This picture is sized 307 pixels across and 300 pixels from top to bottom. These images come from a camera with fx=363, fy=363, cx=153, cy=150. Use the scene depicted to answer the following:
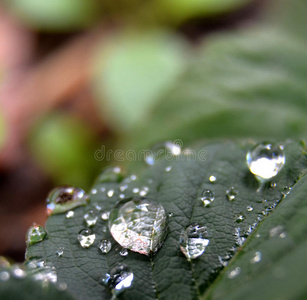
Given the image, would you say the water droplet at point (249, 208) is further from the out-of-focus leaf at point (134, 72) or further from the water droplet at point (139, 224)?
the out-of-focus leaf at point (134, 72)

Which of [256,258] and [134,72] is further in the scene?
[134,72]

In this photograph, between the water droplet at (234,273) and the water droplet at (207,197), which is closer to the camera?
the water droplet at (234,273)

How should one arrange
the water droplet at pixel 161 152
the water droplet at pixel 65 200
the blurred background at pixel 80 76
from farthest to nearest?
the blurred background at pixel 80 76, the water droplet at pixel 161 152, the water droplet at pixel 65 200

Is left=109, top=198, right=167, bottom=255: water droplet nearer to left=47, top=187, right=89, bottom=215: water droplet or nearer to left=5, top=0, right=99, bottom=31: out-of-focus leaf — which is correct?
left=47, top=187, right=89, bottom=215: water droplet

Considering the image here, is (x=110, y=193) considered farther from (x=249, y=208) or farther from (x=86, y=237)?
(x=249, y=208)

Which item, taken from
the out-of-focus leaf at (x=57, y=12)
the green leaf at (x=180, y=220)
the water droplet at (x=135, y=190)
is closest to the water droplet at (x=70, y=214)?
the green leaf at (x=180, y=220)

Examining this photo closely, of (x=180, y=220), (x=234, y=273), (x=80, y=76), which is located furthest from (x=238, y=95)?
(x=80, y=76)

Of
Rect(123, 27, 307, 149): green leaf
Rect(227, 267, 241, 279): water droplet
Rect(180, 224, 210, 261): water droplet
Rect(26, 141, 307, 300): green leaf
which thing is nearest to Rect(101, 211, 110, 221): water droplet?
Rect(26, 141, 307, 300): green leaf
